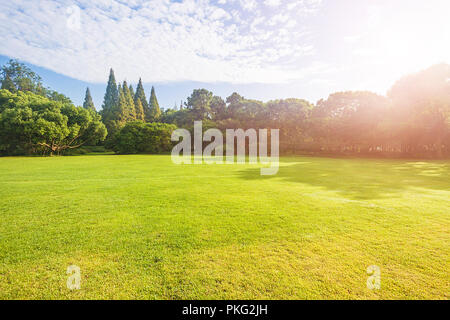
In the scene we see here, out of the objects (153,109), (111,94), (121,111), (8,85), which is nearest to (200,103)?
(153,109)

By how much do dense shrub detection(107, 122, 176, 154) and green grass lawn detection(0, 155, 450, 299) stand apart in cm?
3287

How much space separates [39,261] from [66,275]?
66cm

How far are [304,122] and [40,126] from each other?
4168 centimetres

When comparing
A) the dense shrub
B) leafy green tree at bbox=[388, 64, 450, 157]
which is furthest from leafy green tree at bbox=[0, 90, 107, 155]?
leafy green tree at bbox=[388, 64, 450, 157]

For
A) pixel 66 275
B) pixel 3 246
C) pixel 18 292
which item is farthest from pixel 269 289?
pixel 3 246

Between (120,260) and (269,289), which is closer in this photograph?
(269,289)

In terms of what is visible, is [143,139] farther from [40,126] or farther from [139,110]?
[139,110]

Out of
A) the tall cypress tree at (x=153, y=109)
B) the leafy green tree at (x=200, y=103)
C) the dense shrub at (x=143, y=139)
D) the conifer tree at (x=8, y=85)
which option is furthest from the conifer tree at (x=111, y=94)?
the dense shrub at (x=143, y=139)

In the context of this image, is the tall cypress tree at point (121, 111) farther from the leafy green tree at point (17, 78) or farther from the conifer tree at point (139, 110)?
the leafy green tree at point (17, 78)

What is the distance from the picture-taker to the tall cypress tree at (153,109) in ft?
204

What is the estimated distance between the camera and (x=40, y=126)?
91.9 feet

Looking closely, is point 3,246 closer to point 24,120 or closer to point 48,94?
point 24,120
